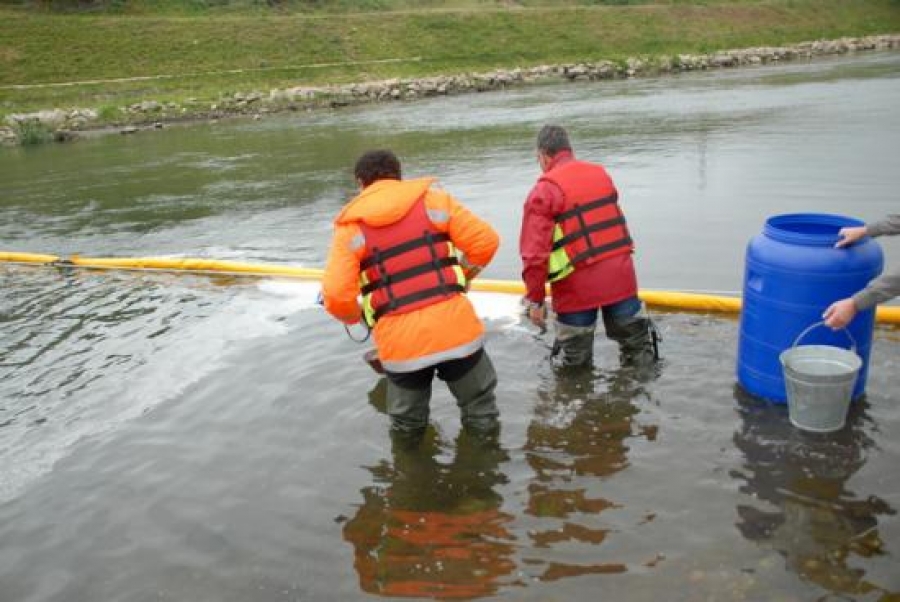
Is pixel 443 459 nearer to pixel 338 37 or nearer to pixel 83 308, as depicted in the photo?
pixel 83 308

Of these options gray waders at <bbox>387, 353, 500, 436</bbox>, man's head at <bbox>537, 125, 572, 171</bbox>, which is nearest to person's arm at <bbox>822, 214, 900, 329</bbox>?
man's head at <bbox>537, 125, 572, 171</bbox>

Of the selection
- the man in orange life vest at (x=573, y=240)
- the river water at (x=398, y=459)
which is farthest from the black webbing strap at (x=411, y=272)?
the river water at (x=398, y=459)

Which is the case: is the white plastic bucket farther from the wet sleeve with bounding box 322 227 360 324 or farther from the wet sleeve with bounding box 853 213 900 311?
the wet sleeve with bounding box 322 227 360 324

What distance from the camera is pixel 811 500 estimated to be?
416 cm

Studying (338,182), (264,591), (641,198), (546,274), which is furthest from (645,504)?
(338,182)

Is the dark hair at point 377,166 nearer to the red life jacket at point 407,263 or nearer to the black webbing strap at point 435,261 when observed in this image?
the red life jacket at point 407,263

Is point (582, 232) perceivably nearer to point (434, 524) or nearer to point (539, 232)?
point (539, 232)

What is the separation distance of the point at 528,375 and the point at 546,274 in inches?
43.1

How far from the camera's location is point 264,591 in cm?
394

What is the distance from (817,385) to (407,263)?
2473 mm

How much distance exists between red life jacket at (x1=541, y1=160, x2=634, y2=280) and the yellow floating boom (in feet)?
6.44

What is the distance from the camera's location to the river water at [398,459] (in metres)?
3.92

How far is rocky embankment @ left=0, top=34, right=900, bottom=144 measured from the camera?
30.8 metres

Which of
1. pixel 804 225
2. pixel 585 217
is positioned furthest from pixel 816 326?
pixel 585 217
